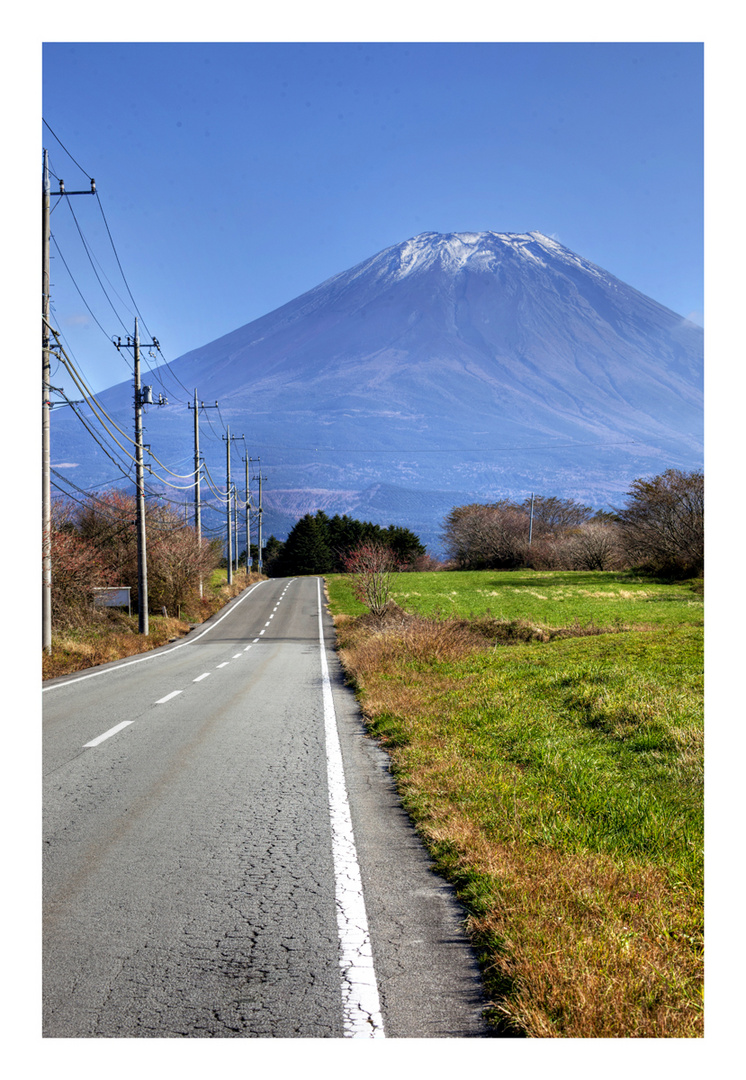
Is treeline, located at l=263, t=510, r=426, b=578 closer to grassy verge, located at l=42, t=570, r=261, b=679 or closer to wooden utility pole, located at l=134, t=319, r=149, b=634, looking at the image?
grassy verge, located at l=42, t=570, r=261, b=679

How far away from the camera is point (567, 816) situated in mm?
5305

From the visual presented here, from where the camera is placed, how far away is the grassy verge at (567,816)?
2853mm

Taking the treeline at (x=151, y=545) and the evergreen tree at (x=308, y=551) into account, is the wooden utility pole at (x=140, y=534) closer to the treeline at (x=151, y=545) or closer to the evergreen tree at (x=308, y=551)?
the treeline at (x=151, y=545)

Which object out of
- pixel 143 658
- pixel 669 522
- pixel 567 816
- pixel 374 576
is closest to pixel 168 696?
pixel 567 816

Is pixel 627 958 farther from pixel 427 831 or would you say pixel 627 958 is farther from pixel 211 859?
pixel 211 859

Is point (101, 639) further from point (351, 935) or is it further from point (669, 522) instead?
point (669, 522)

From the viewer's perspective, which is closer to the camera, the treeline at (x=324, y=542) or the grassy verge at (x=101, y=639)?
the grassy verge at (x=101, y=639)

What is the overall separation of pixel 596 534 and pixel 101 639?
50594 millimetres

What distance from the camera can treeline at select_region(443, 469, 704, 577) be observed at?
166ft

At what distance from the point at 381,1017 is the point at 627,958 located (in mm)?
1013

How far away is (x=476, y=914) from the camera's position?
3.91 meters

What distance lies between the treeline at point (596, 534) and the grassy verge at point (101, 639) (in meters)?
31.6

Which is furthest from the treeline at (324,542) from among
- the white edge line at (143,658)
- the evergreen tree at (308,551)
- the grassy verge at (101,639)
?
the grassy verge at (101,639)

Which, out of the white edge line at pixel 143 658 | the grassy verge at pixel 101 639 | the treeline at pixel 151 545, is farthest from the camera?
the treeline at pixel 151 545
